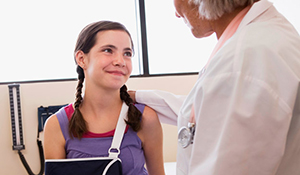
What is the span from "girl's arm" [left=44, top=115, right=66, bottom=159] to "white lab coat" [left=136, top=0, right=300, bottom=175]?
89 cm

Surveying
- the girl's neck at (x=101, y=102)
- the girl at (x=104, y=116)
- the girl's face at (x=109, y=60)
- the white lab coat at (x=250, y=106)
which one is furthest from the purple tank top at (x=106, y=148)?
the white lab coat at (x=250, y=106)

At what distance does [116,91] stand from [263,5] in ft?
2.88

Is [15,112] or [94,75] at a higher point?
[94,75]

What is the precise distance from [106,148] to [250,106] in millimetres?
870

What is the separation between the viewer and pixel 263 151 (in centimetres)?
57

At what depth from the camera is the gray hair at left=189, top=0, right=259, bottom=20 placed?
0.74 metres

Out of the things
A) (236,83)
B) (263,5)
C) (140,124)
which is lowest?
(140,124)

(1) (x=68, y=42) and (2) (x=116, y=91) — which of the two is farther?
(1) (x=68, y=42)

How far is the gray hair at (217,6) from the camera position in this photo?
Result: 29.3 inches

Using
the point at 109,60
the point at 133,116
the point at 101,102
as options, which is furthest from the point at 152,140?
the point at 109,60

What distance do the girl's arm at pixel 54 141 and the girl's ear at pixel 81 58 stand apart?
0.98 ft

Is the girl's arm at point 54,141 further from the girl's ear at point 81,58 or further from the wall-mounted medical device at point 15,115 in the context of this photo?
the wall-mounted medical device at point 15,115

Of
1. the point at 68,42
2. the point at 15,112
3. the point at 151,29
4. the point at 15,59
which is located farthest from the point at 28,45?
the point at 151,29

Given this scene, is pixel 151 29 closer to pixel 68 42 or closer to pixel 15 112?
pixel 68 42
